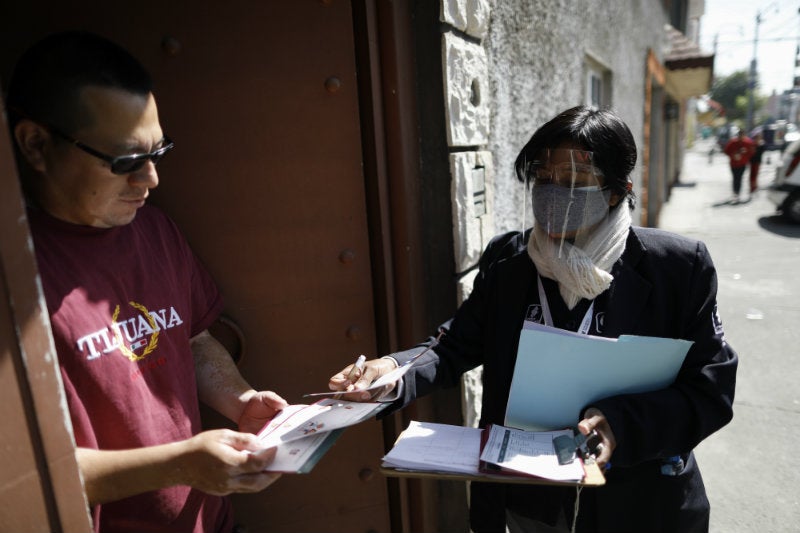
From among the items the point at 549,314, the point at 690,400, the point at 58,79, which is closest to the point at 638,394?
the point at 690,400

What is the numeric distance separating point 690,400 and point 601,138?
74cm

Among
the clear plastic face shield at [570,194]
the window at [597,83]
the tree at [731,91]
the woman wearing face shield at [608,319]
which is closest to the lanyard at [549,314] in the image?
the woman wearing face shield at [608,319]

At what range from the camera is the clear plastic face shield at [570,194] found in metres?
1.52

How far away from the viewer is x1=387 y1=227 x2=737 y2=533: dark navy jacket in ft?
4.63

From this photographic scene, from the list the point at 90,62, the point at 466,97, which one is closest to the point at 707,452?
the point at 466,97

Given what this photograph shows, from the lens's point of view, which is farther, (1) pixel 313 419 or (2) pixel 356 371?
(2) pixel 356 371

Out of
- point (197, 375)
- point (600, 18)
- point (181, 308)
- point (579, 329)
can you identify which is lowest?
point (197, 375)

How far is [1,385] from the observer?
2.96 feet

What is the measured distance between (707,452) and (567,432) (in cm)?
245

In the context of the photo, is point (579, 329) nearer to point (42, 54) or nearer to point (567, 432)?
point (567, 432)

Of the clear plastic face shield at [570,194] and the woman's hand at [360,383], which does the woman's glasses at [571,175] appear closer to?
the clear plastic face shield at [570,194]

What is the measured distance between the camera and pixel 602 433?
1.36 m

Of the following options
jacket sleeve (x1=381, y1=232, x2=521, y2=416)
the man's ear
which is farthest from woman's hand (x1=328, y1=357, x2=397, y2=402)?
the man's ear

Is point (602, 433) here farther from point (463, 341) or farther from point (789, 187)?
point (789, 187)
